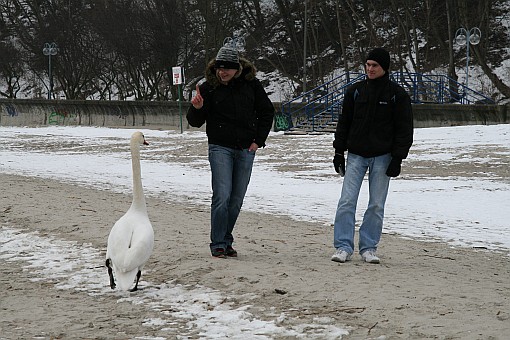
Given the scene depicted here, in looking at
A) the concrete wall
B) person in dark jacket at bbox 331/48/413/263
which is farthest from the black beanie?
the concrete wall

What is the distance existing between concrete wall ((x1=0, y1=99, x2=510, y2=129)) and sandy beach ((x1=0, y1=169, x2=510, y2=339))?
70.4 ft

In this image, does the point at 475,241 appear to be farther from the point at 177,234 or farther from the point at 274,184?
the point at 274,184

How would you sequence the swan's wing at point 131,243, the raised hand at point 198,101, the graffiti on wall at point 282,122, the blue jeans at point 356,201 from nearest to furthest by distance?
1. the swan's wing at point 131,243
2. the raised hand at point 198,101
3. the blue jeans at point 356,201
4. the graffiti on wall at point 282,122

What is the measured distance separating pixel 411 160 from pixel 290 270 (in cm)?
1372

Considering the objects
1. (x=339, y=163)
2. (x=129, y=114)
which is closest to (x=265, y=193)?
(x=339, y=163)

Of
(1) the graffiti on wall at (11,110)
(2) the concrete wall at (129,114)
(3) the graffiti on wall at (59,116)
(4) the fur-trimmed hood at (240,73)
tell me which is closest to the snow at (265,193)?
(4) the fur-trimmed hood at (240,73)

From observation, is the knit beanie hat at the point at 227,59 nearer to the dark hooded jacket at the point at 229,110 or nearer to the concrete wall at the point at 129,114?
the dark hooded jacket at the point at 229,110

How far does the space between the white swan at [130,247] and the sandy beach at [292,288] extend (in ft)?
0.66

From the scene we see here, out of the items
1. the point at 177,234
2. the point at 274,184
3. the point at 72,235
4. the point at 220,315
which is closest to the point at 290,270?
the point at 220,315

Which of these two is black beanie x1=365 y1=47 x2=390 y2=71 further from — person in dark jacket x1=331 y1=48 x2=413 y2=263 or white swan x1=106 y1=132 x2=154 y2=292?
white swan x1=106 y1=132 x2=154 y2=292

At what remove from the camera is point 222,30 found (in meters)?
58.8

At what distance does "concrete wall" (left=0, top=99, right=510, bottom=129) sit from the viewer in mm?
31000

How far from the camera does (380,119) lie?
7.79m

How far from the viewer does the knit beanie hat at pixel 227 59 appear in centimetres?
791
